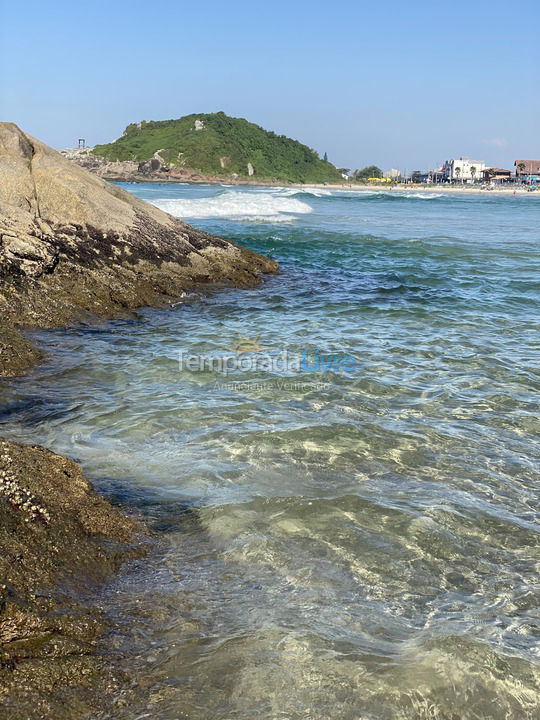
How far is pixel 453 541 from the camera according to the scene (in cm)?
355

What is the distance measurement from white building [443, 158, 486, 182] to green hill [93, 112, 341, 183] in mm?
35369

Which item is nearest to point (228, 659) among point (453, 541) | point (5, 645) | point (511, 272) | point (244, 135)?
point (5, 645)

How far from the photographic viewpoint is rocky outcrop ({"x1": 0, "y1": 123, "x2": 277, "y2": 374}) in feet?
27.4

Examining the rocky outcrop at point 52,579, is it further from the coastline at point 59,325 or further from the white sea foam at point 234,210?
the white sea foam at point 234,210

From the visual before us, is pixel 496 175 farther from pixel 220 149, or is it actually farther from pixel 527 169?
pixel 220 149

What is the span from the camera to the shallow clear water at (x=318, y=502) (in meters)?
2.49

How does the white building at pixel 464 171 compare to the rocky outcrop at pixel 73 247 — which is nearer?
the rocky outcrop at pixel 73 247

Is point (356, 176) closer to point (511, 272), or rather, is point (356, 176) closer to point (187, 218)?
point (187, 218)

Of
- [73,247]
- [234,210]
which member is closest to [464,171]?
[234,210]

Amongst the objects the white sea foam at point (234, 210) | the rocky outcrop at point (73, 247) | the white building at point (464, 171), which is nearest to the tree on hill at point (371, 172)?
the white building at point (464, 171)

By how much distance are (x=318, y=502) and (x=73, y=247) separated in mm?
6704

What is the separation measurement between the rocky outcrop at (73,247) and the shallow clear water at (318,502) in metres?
0.84

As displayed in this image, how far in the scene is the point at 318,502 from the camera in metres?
3.93

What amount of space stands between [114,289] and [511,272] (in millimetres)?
9696
